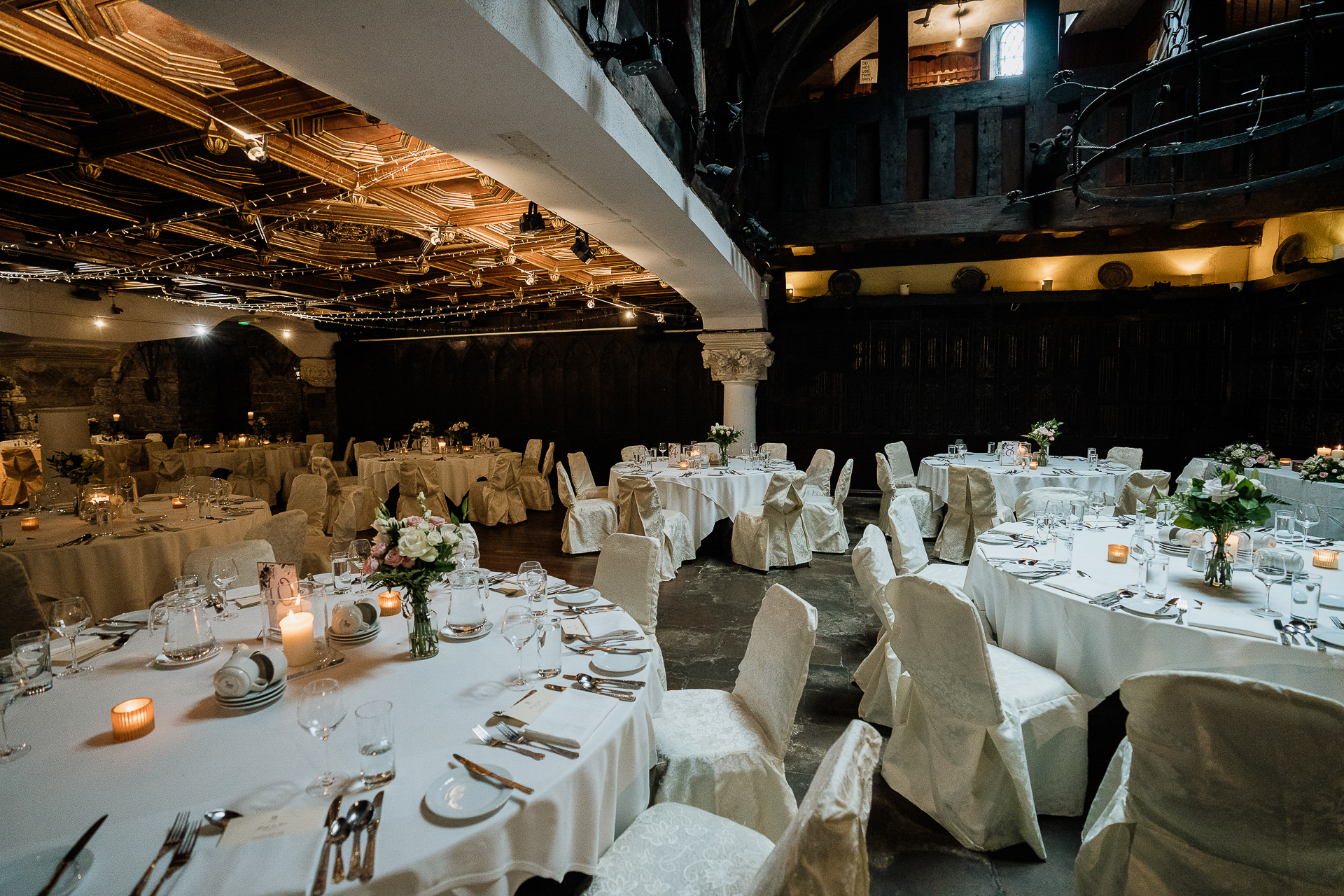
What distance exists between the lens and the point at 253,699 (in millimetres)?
1594

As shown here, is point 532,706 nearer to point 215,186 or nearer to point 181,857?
point 181,857

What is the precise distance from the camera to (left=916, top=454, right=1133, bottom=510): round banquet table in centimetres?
591

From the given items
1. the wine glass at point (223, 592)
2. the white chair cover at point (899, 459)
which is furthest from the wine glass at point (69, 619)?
the white chair cover at point (899, 459)

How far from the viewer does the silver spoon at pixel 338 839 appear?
1.04m

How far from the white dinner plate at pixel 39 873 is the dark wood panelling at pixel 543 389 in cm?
983

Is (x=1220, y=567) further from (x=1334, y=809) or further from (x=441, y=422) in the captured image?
(x=441, y=422)

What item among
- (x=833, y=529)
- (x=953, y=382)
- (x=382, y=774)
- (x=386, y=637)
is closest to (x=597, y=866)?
(x=382, y=774)

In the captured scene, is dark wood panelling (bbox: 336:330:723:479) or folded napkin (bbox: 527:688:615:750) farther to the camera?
dark wood panelling (bbox: 336:330:723:479)

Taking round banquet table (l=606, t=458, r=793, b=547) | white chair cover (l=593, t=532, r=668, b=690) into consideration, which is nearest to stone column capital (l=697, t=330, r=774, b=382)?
round banquet table (l=606, t=458, r=793, b=547)

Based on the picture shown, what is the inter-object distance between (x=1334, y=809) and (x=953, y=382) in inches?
339

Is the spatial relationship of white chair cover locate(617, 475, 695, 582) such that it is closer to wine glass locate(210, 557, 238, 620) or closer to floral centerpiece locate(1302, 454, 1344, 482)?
wine glass locate(210, 557, 238, 620)

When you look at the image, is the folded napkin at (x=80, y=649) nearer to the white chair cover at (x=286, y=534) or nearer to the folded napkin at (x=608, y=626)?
the folded napkin at (x=608, y=626)

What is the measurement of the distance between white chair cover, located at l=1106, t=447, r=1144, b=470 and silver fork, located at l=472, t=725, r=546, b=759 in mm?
7653

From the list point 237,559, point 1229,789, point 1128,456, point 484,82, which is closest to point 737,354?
point 1128,456
